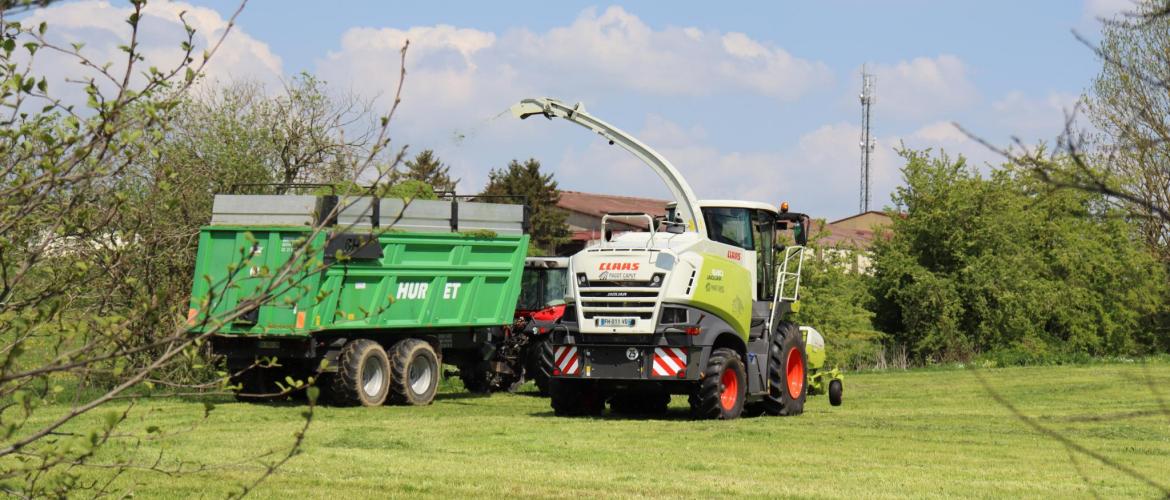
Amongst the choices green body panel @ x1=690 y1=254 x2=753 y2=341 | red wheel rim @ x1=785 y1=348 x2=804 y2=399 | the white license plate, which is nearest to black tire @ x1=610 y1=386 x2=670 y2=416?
red wheel rim @ x1=785 y1=348 x2=804 y2=399

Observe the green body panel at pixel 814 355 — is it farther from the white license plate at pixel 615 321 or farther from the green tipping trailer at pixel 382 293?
the white license plate at pixel 615 321

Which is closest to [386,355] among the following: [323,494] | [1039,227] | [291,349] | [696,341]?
[291,349]

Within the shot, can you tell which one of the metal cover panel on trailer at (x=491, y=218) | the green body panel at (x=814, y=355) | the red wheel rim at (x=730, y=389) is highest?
the metal cover panel on trailer at (x=491, y=218)

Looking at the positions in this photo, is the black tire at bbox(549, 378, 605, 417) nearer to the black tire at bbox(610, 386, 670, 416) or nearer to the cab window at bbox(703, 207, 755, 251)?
the black tire at bbox(610, 386, 670, 416)

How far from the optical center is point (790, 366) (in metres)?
17.3

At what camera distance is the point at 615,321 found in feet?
51.2

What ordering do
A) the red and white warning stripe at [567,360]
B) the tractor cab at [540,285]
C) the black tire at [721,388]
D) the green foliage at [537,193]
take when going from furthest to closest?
the green foliage at [537,193], the tractor cab at [540,285], the red and white warning stripe at [567,360], the black tire at [721,388]

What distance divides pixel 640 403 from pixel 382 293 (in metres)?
3.64

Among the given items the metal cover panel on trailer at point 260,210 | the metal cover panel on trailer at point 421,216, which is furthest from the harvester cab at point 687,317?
the metal cover panel on trailer at point 260,210

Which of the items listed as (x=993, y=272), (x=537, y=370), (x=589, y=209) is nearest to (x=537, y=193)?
(x=589, y=209)

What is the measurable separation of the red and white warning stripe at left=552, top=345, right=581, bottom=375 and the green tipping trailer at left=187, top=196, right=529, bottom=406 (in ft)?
7.70

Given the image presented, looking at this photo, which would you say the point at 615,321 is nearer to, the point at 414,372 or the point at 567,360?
the point at 567,360

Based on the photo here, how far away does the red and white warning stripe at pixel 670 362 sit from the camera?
15297mm

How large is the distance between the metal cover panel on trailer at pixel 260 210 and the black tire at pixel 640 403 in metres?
4.59
